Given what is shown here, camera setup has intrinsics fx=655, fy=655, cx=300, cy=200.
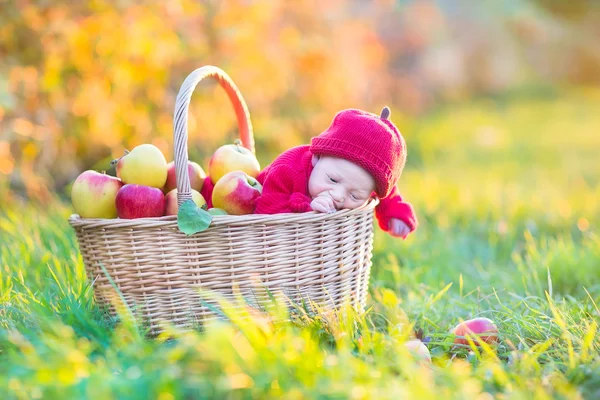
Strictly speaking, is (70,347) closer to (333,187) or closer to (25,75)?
(333,187)

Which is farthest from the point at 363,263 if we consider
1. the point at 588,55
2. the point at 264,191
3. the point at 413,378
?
the point at 588,55

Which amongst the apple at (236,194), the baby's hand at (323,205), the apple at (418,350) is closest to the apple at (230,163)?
the apple at (236,194)

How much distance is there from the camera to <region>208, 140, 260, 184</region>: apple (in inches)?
99.9

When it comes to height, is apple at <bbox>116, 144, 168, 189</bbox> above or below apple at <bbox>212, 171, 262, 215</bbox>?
above

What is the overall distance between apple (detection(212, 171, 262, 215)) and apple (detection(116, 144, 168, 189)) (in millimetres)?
227

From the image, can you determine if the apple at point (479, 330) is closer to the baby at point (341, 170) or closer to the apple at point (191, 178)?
the baby at point (341, 170)

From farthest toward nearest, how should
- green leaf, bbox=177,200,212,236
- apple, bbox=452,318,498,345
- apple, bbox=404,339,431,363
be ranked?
apple, bbox=452,318,498,345 < green leaf, bbox=177,200,212,236 < apple, bbox=404,339,431,363

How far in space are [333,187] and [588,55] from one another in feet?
38.6

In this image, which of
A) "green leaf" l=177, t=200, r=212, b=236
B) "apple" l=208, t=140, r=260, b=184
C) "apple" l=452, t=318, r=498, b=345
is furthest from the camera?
"apple" l=208, t=140, r=260, b=184

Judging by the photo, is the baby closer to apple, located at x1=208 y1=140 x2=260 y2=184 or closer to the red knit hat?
the red knit hat

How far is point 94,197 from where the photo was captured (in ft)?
7.57

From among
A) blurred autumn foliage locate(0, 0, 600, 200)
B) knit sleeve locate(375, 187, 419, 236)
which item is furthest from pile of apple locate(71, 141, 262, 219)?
blurred autumn foliage locate(0, 0, 600, 200)

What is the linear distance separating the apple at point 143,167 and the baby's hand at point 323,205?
1.97ft

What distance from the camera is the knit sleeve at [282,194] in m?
2.24
